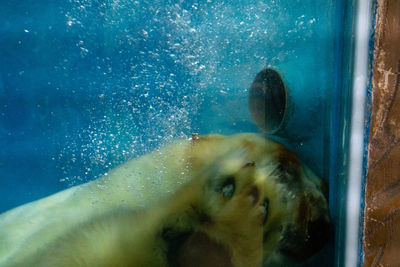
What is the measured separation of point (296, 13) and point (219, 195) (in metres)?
0.54

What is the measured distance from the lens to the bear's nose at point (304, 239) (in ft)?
3.78

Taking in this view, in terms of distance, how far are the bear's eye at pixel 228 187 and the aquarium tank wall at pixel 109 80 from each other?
13 centimetres

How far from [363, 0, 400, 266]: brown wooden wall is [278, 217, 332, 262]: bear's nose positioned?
17 cm

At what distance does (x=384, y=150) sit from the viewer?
3.27ft

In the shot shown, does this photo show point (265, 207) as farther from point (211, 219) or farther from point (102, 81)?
point (102, 81)

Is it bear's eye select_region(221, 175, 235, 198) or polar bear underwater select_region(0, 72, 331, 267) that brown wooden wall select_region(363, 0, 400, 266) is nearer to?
polar bear underwater select_region(0, 72, 331, 267)

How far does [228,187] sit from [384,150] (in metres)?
0.40

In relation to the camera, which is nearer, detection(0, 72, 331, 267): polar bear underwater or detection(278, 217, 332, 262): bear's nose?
detection(0, 72, 331, 267): polar bear underwater

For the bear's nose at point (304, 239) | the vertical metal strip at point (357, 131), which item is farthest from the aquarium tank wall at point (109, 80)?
the bear's nose at point (304, 239)

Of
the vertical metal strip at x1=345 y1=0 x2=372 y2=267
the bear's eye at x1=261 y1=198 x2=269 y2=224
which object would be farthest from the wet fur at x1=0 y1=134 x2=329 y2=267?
the vertical metal strip at x1=345 y1=0 x2=372 y2=267

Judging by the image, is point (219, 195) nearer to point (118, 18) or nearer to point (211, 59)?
point (211, 59)

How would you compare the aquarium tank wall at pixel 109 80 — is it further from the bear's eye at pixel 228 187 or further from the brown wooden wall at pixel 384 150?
the brown wooden wall at pixel 384 150

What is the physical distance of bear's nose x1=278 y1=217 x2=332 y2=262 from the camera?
1153 mm

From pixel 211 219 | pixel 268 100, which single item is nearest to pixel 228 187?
pixel 211 219
